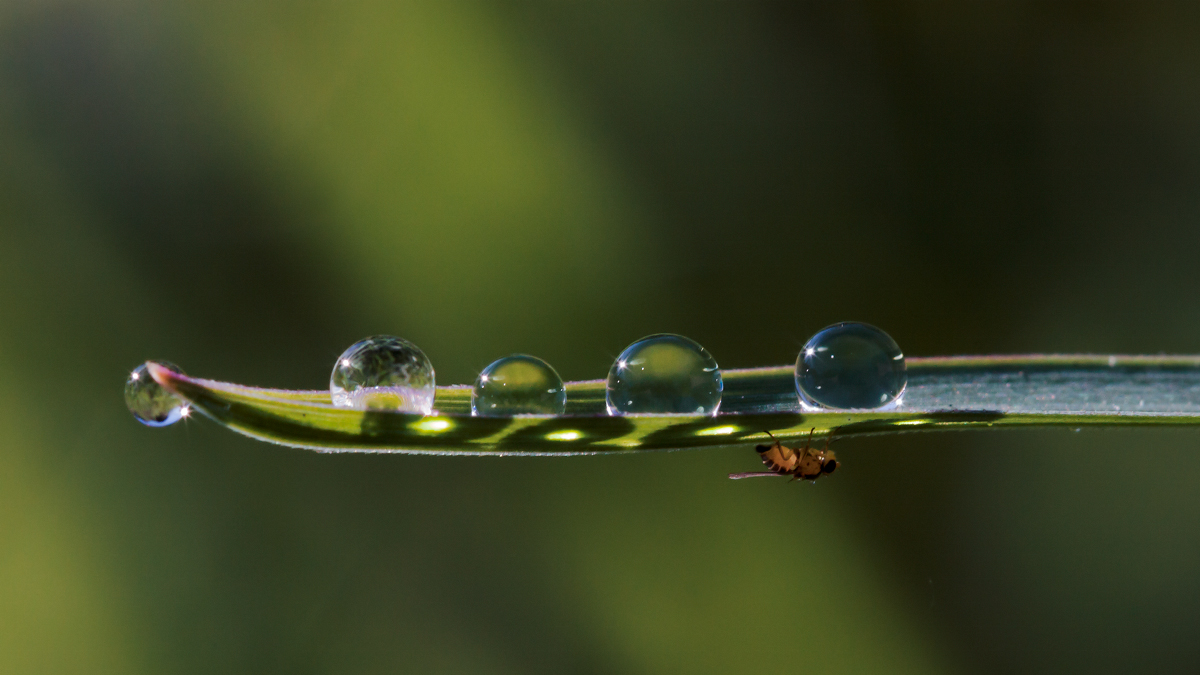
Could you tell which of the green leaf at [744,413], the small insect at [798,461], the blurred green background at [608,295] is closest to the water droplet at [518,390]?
the green leaf at [744,413]

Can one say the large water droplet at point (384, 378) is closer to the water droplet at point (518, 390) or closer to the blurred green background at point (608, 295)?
the water droplet at point (518, 390)

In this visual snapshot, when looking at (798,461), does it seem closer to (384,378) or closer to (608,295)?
(384,378)

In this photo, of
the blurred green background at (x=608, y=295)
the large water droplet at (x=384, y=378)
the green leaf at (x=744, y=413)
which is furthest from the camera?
the blurred green background at (x=608, y=295)

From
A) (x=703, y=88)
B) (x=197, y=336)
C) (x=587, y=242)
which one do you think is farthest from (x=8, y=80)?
(x=703, y=88)

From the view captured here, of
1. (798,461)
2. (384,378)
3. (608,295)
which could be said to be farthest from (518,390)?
(608,295)

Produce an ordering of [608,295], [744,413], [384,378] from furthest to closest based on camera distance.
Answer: [608,295] → [384,378] → [744,413]

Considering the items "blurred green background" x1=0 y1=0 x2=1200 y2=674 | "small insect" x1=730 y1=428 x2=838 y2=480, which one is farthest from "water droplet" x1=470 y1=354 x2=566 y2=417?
"blurred green background" x1=0 y1=0 x2=1200 y2=674

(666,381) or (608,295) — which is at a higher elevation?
(608,295)
